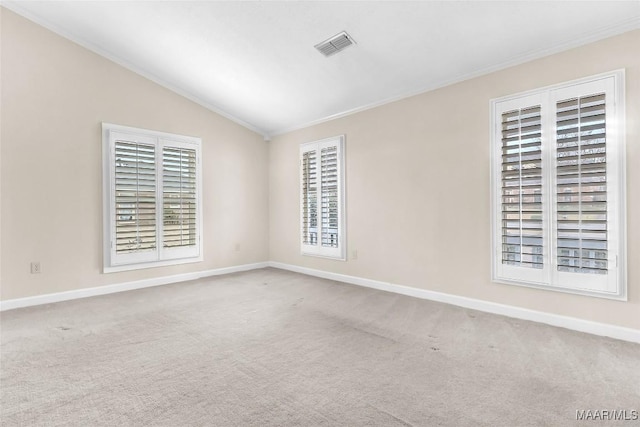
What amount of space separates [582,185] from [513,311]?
133 cm

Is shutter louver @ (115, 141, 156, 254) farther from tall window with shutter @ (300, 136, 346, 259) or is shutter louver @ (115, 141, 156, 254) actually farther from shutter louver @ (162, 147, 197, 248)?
tall window with shutter @ (300, 136, 346, 259)

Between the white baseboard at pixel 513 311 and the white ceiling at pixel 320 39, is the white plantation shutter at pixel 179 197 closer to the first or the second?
the white ceiling at pixel 320 39

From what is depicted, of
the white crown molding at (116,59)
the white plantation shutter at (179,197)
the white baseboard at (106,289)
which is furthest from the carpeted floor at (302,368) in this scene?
the white crown molding at (116,59)

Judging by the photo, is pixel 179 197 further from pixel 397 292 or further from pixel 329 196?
pixel 397 292

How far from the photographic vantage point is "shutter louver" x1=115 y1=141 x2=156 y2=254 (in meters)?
4.30

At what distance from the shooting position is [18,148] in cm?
363

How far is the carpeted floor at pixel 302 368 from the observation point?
173cm

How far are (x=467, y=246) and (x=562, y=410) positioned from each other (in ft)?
6.32

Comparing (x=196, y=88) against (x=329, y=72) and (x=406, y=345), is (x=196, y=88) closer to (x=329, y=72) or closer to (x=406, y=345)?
(x=329, y=72)

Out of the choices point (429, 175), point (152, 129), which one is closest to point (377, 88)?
point (429, 175)

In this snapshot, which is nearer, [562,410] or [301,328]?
[562,410]

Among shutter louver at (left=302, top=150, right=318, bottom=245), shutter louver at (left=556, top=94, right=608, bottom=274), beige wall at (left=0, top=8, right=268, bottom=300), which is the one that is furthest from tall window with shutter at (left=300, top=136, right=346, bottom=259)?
shutter louver at (left=556, top=94, right=608, bottom=274)

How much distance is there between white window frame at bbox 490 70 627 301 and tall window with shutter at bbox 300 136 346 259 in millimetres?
2131

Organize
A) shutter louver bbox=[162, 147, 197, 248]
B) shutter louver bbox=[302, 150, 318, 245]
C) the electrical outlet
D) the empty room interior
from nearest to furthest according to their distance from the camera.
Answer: the empty room interior
the electrical outlet
shutter louver bbox=[162, 147, 197, 248]
shutter louver bbox=[302, 150, 318, 245]
